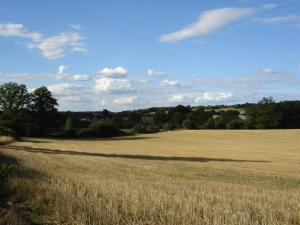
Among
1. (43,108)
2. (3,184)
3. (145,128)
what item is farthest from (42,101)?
(3,184)

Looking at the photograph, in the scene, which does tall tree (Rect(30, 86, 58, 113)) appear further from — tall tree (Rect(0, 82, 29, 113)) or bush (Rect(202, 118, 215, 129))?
bush (Rect(202, 118, 215, 129))

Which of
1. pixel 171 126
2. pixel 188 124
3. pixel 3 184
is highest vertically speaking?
pixel 188 124

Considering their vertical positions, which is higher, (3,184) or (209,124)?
(209,124)

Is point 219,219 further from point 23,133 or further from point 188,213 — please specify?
point 23,133

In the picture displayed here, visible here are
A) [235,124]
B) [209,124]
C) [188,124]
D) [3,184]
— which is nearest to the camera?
[3,184]

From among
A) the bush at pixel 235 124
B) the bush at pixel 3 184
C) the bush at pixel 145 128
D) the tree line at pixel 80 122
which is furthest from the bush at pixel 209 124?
the bush at pixel 3 184

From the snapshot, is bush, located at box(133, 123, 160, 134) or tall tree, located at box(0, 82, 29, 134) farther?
bush, located at box(133, 123, 160, 134)

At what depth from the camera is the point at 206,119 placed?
13200 centimetres

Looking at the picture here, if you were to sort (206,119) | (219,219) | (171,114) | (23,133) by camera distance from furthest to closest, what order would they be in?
1. (171,114)
2. (206,119)
3. (23,133)
4. (219,219)

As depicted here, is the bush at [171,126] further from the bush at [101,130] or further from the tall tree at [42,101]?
the tall tree at [42,101]

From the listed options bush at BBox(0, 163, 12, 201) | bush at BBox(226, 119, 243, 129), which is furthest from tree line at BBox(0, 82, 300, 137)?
bush at BBox(0, 163, 12, 201)

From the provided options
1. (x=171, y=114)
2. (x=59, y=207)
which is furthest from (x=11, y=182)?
(x=171, y=114)

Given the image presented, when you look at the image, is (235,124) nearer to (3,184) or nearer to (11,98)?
(11,98)

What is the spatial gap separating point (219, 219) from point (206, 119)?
409 feet
